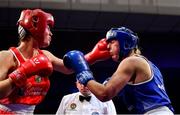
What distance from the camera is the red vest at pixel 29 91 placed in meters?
2.48

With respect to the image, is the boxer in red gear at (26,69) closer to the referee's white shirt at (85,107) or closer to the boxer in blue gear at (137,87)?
the boxer in blue gear at (137,87)

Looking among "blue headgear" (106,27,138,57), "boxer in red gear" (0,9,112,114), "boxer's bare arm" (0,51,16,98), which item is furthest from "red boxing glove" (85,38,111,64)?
"boxer's bare arm" (0,51,16,98)

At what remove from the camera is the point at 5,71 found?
7.96 ft

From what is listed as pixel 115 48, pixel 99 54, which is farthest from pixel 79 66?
pixel 99 54

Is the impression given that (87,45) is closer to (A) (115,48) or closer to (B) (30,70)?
(A) (115,48)

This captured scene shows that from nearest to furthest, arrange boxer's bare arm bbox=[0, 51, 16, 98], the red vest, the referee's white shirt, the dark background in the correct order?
boxer's bare arm bbox=[0, 51, 16, 98], the red vest, the referee's white shirt, the dark background

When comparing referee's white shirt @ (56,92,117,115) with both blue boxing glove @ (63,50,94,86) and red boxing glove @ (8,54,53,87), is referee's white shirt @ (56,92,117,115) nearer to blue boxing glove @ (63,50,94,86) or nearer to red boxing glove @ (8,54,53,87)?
blue boxing glove @ (63,50,94,86)

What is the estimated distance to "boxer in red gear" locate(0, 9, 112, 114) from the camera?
7.77 ft

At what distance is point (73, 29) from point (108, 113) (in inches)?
117

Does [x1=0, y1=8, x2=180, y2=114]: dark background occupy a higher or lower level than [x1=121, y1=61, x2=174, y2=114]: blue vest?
lower

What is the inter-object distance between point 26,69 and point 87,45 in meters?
4.98

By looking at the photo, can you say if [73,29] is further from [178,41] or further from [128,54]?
[128,54]

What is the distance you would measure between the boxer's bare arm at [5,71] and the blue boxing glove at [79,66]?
0.42 meters

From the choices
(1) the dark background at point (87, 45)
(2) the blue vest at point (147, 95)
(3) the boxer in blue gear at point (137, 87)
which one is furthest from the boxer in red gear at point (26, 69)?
(1) the dark background at point (87, 45)
